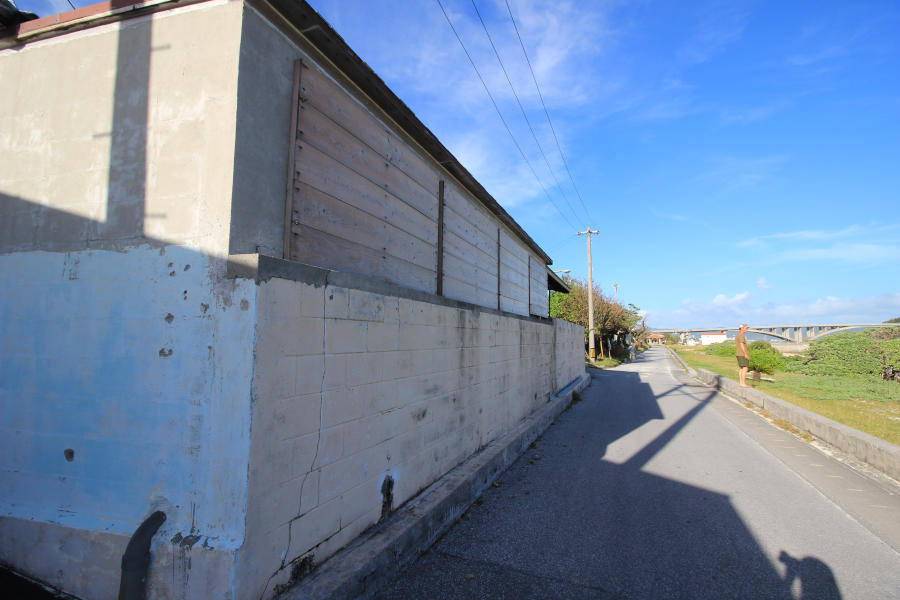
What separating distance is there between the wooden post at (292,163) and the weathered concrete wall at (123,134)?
1.36 feet

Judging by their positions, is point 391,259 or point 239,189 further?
point 391,259

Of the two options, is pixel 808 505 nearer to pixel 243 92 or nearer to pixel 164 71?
pixel 243 92

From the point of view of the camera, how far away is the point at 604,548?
12.2 ft

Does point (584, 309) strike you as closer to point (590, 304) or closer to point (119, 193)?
point (590, 304)

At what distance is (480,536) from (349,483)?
1520mm

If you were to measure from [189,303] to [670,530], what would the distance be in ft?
14.3

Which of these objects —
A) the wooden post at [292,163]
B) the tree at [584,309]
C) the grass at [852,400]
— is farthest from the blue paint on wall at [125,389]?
the tree at [584,309]

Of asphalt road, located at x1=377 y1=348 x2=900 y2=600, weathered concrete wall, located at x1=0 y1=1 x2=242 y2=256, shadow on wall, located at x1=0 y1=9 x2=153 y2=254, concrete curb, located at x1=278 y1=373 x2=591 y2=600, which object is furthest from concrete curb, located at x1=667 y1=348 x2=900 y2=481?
shadow on wall, located at x1=0 y1=9 x2=153 y2=254

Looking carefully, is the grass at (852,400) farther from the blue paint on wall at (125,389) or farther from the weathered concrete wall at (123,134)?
the weathered concrete wall at (123,134)

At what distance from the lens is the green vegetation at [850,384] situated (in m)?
8.64

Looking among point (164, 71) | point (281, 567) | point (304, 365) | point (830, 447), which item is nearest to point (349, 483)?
point (281, 567)

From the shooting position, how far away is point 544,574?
330cm

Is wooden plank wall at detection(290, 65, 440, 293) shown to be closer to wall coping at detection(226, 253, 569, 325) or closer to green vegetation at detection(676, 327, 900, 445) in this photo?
wall coping at detection(226, 253, 569, 325)

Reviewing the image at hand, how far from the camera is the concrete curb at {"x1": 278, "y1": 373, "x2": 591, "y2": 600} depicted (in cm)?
259
